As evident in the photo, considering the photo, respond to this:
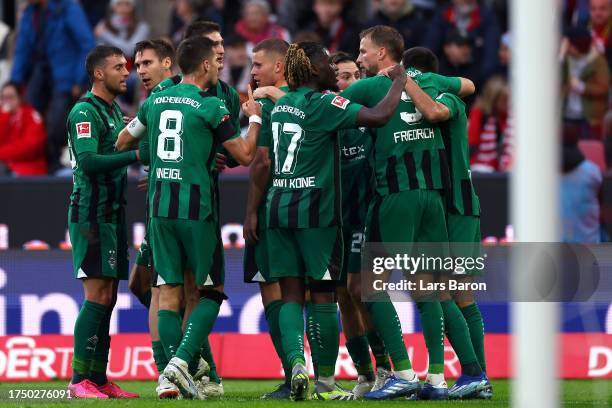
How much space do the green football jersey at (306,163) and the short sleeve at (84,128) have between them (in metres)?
1.30

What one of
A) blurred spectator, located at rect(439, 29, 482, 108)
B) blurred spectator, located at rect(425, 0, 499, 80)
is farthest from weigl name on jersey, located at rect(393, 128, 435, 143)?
blurred spectator, located at rect(425, 0, 499, 80)

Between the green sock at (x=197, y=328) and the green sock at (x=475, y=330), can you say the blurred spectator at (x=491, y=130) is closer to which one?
the green sock at (x=475, y=330)

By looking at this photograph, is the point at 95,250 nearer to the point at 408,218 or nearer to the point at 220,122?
the point at 220,122

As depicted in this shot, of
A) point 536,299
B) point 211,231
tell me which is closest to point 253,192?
point 211,231

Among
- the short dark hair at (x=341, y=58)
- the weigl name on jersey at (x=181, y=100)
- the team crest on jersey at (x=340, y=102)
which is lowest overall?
the team crest on jersey at (x=340, y=102)

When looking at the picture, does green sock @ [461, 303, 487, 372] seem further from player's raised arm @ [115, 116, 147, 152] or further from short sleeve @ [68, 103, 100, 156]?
short sleeve @ [68, 103, 100, 156]

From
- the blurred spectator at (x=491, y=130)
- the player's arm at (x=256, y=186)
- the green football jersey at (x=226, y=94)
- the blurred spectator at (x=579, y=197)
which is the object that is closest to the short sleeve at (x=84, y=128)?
the green football jersey at (x=226, y=94)

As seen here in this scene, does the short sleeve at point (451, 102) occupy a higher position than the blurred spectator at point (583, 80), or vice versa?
the blurred spectator at point (583, 80)

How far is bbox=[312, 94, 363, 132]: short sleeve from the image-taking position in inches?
311

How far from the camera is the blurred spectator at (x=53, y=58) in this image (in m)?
15.1

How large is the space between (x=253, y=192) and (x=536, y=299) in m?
4.03

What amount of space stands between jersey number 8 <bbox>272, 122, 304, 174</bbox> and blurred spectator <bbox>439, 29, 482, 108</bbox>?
607 centimetres

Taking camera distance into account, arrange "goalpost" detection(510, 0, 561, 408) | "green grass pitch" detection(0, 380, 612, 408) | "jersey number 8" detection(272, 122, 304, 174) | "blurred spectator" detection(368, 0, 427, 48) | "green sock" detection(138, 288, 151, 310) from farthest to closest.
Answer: "blurred spectator" detection(368, 0, 427, 48) < "green sock" detection(138, 288, 151, 310) < "jersey number 8" detection(272, 122, 304, 174) < "green grass pitch" detection(0, 380, 612, 408) < "goalpost" detection(510, 0, 561, 408)

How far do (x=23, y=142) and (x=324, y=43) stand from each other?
3.48 m
